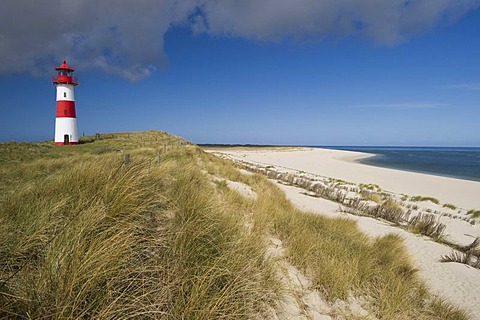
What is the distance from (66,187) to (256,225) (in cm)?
301

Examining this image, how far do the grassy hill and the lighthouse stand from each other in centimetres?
2688

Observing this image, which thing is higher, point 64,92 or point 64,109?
point 64,92

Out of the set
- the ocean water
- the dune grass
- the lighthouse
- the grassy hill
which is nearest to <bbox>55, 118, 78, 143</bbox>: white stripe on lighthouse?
the lighthouse

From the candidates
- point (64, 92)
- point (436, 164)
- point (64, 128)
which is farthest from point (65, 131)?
point (436, 164)

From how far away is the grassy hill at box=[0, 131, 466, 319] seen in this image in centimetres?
185

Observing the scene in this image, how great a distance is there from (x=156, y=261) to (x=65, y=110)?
30449 mm

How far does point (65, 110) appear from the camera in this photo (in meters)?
27.1

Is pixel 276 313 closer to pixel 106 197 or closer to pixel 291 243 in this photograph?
pixel 291 243

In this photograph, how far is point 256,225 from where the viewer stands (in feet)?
15.6

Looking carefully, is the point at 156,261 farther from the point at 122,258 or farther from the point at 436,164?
the point at 436,164

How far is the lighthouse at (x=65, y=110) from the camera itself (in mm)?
26672

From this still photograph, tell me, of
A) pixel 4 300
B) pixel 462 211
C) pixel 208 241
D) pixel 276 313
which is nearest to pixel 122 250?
pixel 4 300

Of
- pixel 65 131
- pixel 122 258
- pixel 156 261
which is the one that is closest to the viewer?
pixel 122 258

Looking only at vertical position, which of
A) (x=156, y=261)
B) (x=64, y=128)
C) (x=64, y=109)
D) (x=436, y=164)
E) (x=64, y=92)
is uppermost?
(x=64, y=92)
